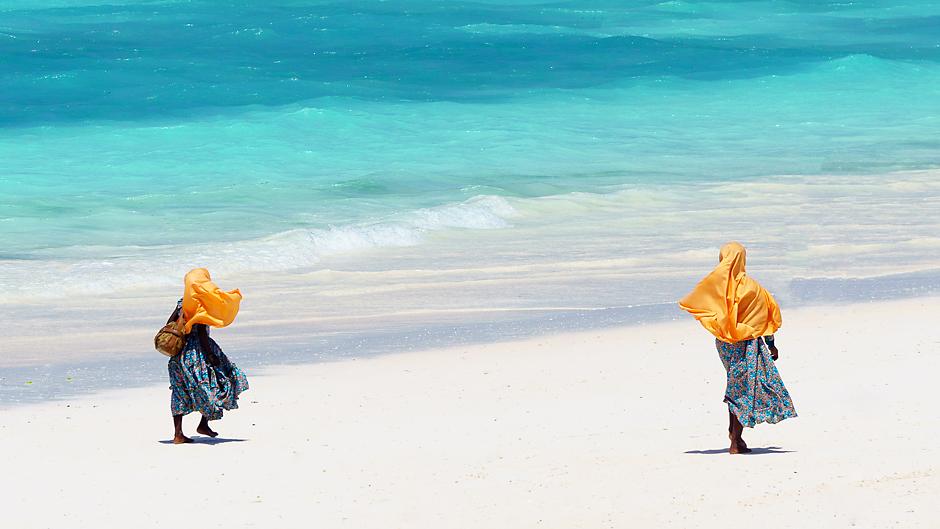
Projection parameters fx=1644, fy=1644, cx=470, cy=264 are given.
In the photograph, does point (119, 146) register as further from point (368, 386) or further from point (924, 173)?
point (368, 386)

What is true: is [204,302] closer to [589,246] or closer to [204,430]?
[204,430]

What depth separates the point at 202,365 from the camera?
8.62 m

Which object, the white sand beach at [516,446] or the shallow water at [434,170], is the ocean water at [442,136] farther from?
the white sand beach at [516,446]

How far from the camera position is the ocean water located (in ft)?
54.1

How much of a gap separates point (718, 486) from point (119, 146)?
2104 centimetres

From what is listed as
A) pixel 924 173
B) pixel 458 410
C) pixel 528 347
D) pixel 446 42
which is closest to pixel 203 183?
pixel 924 173

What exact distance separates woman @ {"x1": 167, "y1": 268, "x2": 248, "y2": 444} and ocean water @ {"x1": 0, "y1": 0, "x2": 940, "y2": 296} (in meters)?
5.70

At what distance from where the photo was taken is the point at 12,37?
139 ft

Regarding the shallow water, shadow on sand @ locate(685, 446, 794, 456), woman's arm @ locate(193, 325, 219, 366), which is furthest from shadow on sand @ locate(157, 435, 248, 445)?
shadow on sand @ locate(685, 446, 794, 456)

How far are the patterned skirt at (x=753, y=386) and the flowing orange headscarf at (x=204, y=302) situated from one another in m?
2.51

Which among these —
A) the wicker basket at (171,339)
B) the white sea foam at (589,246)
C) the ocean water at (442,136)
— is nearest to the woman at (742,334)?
the wicker basket at (171,339)

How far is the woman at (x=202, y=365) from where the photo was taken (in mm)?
8414

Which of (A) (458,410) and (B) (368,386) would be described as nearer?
(A) (458,410)

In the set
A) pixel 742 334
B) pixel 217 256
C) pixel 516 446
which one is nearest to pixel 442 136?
pixel 217 256
